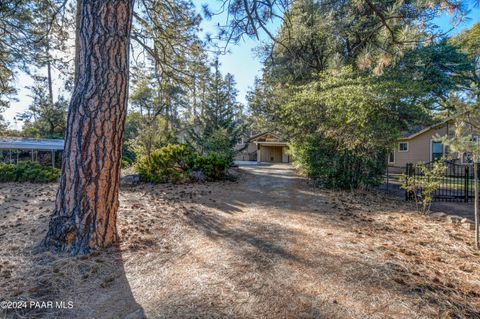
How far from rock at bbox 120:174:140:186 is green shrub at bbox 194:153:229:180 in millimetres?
2092

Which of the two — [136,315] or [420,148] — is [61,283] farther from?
[420,148]

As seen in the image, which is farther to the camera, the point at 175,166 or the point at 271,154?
the point at 271,154

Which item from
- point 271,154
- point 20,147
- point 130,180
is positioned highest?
point 271,154

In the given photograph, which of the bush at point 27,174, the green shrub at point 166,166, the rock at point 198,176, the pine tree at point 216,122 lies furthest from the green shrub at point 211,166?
the bush at point 27,174

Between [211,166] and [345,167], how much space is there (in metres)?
4.77

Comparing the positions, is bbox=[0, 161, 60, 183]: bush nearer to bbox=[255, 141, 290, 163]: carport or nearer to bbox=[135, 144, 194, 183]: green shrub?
bbox=[135, 144, 194, 183]: green shrub

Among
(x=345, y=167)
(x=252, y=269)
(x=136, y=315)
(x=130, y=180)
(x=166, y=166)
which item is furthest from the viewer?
(x=166, y=166)

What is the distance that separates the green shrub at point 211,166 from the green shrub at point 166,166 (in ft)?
1.00

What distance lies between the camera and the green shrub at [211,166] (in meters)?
9.44

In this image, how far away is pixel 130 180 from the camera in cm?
880

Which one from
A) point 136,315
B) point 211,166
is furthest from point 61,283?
point 211,166

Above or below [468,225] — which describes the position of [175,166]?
above

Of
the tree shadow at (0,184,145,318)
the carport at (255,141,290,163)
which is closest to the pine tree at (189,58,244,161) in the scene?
the tree shadow at (0,184,145,318)

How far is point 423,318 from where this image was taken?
→ 1.83 m
